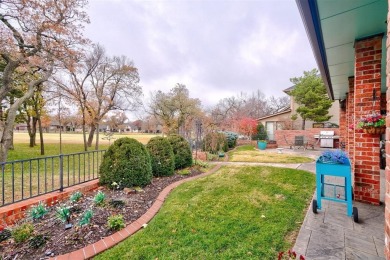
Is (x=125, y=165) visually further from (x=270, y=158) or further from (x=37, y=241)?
(x=270, y=158)

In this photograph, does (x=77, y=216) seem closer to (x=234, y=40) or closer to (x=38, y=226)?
(x=38, y=226)

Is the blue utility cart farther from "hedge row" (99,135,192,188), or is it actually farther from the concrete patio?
"hedge row" (99,135,192,188)

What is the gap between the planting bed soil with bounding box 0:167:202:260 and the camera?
88.5 inches

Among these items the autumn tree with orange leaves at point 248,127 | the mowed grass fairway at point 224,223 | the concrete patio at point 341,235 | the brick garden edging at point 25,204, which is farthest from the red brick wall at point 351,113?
the autumn tree with orange leaves at point 248,127

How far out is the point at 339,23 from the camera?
2.69m

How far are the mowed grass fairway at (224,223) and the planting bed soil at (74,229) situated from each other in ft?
1.36

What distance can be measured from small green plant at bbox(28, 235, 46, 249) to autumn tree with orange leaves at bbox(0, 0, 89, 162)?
28.4 ft

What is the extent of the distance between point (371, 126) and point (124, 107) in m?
19.9

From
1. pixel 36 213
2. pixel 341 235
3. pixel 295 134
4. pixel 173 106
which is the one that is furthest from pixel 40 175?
pixel 173 106

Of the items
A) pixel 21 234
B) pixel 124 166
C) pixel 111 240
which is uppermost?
pixel 124 166

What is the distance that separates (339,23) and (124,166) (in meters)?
4.40

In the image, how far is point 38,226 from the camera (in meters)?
2.71

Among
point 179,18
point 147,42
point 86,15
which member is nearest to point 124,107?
point 147,42

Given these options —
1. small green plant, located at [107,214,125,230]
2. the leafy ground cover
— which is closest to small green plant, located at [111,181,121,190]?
small green plant, located at [107,214,125,230]
